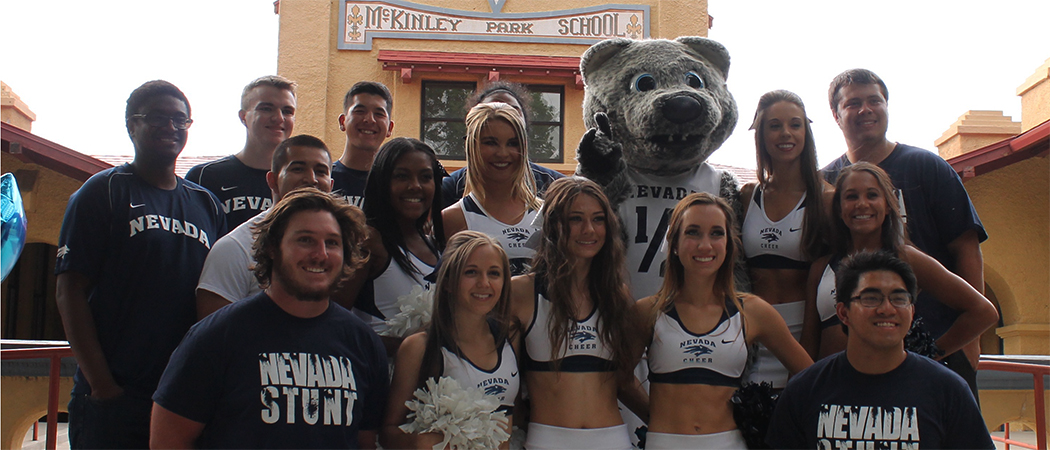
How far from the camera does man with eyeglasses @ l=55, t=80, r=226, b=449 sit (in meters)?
2.88

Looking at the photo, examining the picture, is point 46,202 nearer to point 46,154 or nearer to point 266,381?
point 46,154

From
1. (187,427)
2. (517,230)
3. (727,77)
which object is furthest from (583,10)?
(187,427)

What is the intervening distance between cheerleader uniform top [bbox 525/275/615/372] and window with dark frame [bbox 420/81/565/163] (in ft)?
23.7

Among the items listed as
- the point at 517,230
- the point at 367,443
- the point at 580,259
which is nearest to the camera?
the point at 367,443

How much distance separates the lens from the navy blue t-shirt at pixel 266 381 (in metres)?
2.31

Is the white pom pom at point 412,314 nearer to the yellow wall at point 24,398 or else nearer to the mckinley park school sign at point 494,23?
the yellow wall at point 24,398

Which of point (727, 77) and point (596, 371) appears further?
point (727, 77)

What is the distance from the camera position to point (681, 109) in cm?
324

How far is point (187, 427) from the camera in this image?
2.31 metres

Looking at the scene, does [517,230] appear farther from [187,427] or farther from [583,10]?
[583,10]

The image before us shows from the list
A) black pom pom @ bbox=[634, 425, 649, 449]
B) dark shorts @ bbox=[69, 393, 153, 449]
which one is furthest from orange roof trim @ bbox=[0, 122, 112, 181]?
black pom pom @ bbox=[634, 425, 649, 449]

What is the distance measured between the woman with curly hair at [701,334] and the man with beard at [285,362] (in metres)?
0.99

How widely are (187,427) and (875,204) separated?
8.39ft

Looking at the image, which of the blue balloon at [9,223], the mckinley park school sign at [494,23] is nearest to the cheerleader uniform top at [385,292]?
the blue balloon at [9,223]
